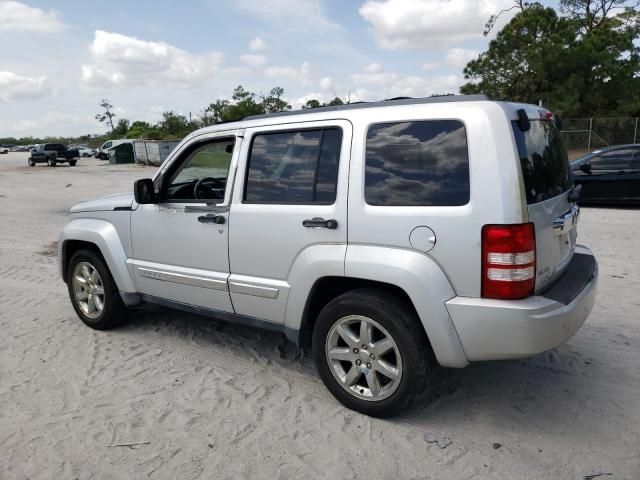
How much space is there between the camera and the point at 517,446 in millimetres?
3002

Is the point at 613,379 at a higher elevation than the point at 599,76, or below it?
below

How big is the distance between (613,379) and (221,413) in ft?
8.98

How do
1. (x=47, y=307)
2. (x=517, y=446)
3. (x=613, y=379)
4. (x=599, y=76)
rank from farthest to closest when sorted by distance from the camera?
(x=599, y=76), (x=47, y=307), (x=613, y=379), (x=517, y=446)

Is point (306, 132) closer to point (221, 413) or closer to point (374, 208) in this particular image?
point (374, 208)

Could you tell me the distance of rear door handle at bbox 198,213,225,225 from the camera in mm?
3795

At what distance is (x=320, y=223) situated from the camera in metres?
3.30

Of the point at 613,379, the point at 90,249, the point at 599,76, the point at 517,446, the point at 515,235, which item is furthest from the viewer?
the point at 599,76

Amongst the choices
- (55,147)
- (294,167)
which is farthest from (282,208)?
(55,147)

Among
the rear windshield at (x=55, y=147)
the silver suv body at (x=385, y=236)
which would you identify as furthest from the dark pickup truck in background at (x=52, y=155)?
the silver suv body at (x=385, y=236)

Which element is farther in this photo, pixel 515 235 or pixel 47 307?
pixel 47 307

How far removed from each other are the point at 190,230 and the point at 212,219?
0.95 feet

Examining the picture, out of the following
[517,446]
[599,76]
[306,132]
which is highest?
[599,76]

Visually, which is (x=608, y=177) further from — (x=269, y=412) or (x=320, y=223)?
(x=269, y=412)

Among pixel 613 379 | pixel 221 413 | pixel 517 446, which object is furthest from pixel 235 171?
pixel 613 379
